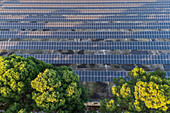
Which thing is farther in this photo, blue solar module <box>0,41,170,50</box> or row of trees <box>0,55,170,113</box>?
blue solar module <box>0,41,170,50</box>

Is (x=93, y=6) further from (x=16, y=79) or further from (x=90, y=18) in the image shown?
(x=16, y=79)

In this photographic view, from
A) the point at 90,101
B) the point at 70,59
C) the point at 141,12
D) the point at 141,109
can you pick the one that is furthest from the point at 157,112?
the point at 141,12

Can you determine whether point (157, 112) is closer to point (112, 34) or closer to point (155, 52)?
point (155, 52)

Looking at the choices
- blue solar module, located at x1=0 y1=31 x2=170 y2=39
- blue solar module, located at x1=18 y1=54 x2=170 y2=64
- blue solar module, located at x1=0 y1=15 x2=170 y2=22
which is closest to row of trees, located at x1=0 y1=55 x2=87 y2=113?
blue solar module, located at x1=18 y1=54 x2=170 y2=64

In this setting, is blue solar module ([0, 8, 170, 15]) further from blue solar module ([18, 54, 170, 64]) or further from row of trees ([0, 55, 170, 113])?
row of trees ([0, 55, 170, 113])

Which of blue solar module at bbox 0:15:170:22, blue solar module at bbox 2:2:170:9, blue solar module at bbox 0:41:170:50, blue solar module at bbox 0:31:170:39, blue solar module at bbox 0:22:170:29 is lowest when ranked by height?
blue solar module at bbox 0:41:170:50

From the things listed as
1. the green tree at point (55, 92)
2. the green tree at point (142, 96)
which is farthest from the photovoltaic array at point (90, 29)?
the green tree at point (55, 92)
